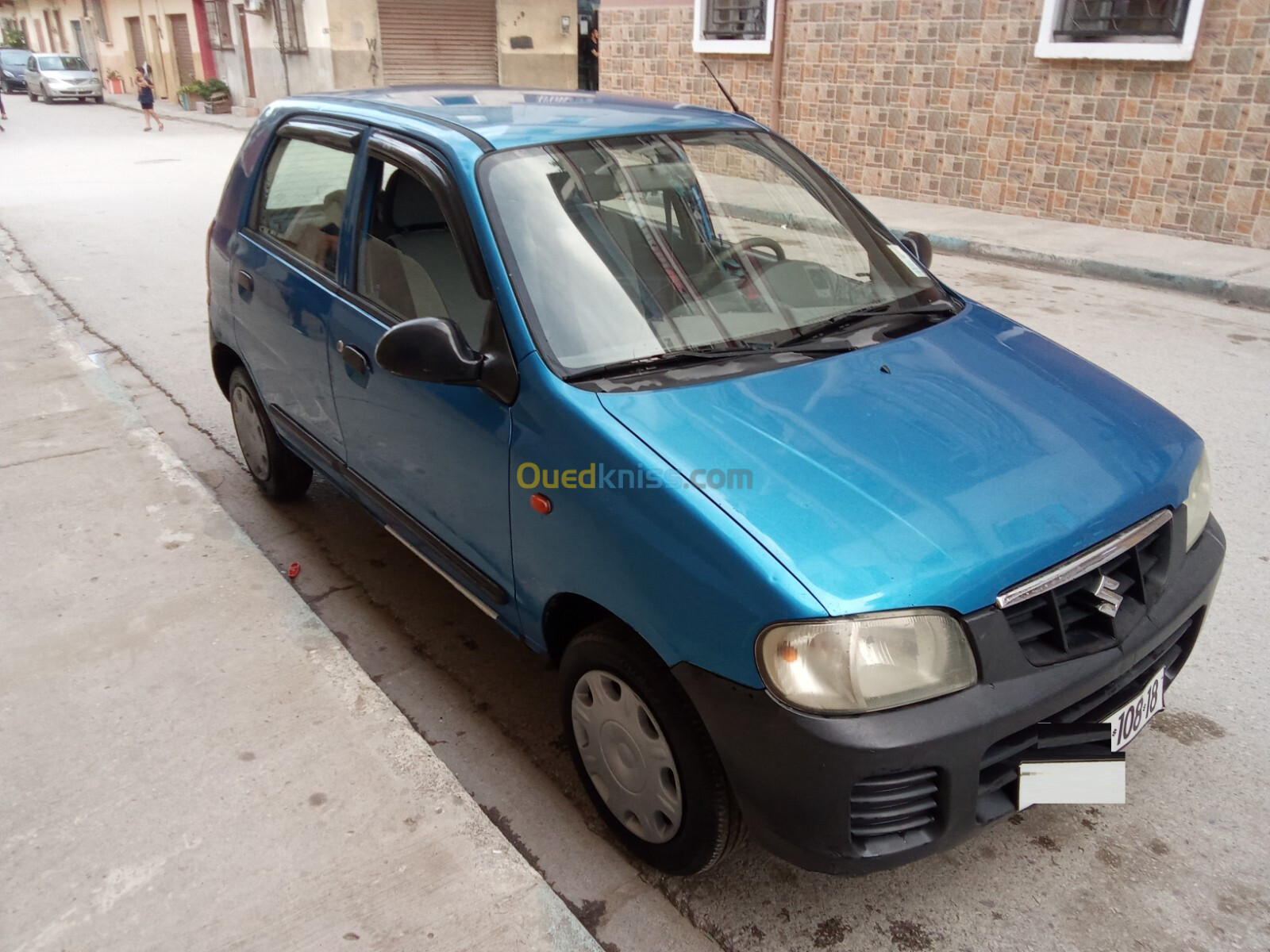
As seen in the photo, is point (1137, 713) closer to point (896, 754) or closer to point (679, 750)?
point (896, 754)

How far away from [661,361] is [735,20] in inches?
514

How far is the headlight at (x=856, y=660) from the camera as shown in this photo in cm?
190

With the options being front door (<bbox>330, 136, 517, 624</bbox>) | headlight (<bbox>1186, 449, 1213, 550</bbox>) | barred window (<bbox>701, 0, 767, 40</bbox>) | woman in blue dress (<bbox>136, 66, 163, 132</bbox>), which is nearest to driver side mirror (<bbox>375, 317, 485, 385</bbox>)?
front door (<bbox>330, 136, 517, 624</bbox>)

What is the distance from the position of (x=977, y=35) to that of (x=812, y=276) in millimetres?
9666

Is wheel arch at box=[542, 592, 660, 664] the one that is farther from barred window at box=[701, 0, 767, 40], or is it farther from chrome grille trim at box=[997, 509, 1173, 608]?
barred window at box=[701, 0, 767, 40]

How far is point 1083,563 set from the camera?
6.95 ft

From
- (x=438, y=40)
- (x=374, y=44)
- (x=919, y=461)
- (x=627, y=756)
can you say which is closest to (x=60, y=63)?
(x=374, y=44)

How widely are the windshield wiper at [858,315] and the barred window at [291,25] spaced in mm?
25405

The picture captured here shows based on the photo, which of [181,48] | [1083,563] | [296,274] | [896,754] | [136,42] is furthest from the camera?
[136,42]

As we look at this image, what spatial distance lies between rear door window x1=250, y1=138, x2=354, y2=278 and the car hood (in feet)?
5.06

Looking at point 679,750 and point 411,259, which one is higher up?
point 411,259

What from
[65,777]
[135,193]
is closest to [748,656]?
[65,777]

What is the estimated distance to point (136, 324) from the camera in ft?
24.5

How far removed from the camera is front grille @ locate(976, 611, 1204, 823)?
2.05 meters
